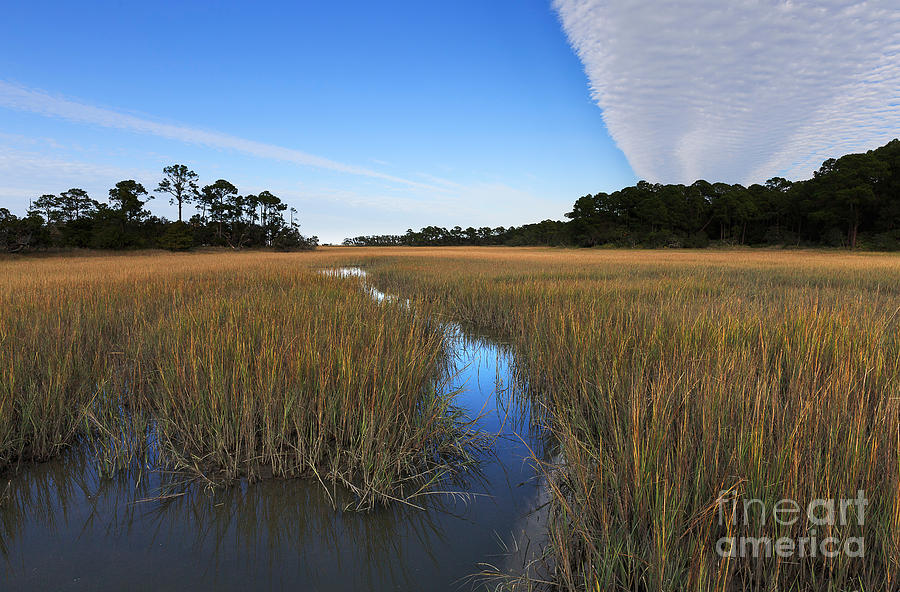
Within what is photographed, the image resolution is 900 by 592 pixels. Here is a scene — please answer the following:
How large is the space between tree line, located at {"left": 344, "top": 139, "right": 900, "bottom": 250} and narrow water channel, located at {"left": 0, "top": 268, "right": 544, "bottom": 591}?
50747 millimetres

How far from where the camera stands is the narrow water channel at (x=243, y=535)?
1.94m

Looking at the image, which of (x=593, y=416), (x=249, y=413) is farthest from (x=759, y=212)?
(x=249, y=413)

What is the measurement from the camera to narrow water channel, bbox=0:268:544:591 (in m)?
1.94

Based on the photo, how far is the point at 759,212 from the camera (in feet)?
173

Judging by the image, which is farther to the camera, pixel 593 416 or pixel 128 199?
pixel 128 199

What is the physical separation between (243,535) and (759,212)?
66.7 metres

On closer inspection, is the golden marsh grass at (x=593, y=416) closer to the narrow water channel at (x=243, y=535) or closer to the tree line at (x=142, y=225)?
the narrow water channel at (x=243, y=535)

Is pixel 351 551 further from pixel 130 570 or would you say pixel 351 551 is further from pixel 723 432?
pixel 723 432

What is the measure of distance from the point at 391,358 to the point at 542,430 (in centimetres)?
156

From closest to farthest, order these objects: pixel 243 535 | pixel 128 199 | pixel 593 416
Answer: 1. pixel 243 535
2. pixel 593 416
3. pixel 128 199

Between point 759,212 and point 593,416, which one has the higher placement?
point 759,212

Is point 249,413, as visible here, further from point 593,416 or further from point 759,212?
point 759,212

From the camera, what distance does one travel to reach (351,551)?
2.12 m

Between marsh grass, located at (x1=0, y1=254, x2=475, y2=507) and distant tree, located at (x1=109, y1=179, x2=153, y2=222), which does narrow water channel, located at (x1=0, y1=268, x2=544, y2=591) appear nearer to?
marsh grass, located at (x1=0, y1=254, x2=475, y2=507)
